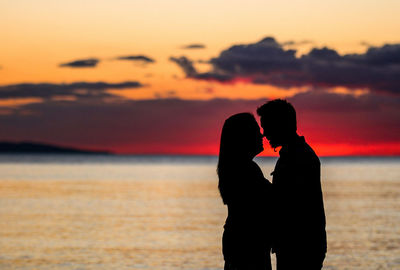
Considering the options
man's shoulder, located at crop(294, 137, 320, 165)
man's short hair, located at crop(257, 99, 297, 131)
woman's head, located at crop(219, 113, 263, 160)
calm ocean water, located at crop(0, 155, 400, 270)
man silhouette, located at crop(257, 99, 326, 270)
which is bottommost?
calm ocean water, located at crop(0, 155, 400, 270)

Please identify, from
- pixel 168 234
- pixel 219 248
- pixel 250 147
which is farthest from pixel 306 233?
pixel 168 234

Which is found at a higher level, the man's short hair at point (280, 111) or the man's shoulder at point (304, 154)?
the man's short hair at point (280, 111)

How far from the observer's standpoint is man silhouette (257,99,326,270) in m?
5.70

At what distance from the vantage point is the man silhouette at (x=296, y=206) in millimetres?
5703

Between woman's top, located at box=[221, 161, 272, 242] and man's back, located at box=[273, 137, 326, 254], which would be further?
woman's top, located at box=[221, 161, 272, 242]

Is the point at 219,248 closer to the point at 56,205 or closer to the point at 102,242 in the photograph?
the point at 102,242

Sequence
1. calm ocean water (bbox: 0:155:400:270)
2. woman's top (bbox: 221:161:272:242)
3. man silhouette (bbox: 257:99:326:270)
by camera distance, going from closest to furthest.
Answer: man silhouette (bbox: 257:99:326:270), woman's top (bbox: 221:161:272:242), calm ocean water (bbox: 0:155:400:270)

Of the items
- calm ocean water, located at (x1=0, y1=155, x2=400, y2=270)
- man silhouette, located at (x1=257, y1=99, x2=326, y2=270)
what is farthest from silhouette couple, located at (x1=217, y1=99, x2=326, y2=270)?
calm ocean water, located at (x1=0, y1=155, x2=400, y2=270)

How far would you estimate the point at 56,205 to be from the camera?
127ft

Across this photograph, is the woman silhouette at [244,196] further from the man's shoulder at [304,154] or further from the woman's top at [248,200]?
the man's shoulder at [304,154]

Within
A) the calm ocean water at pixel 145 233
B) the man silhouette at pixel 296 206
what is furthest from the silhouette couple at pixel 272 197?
the calm ocean water at pixel 145 233

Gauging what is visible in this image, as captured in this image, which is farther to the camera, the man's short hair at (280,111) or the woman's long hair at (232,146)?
the woman's long hair at (232,146)

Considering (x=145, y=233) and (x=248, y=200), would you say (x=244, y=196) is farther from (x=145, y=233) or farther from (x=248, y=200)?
(x=145, y=233)

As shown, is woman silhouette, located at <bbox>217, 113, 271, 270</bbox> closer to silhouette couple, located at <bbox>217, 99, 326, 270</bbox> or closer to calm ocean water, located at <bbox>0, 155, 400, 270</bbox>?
silhouette couple, located at <bbox>217, 99, 326, 270</bbox>
